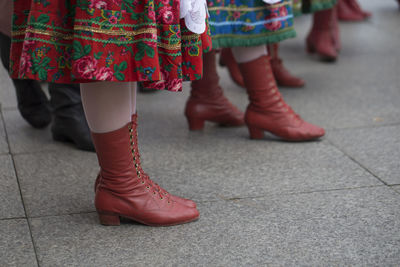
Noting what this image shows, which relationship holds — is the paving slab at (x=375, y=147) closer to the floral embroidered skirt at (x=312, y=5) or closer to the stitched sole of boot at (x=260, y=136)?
the stitched sole of boot at (x=260, y=136)

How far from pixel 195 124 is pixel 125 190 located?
939 mm

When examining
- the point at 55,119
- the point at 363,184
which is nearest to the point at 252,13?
the point at 363,184

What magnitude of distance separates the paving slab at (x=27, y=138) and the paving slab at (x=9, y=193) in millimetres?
142

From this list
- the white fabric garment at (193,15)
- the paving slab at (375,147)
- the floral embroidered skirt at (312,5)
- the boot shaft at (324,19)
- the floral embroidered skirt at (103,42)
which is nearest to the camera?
the floral embroidered skirt at (103,42)

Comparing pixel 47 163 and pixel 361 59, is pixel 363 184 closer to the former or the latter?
pixel 47 163

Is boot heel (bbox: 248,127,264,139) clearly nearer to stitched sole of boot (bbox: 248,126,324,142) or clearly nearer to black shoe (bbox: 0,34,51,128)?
stitched sole of boot (bbox: 248,126,324,142)

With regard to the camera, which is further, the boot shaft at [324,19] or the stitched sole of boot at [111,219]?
the boot shaft at [324,19]

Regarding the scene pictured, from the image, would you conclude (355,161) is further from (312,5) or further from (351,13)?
(351,13)

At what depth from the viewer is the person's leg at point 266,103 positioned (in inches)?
89.1

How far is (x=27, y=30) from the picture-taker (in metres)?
1.39

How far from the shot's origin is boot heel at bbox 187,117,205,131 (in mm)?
2500

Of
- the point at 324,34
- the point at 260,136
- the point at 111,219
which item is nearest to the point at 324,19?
the point at 324,34

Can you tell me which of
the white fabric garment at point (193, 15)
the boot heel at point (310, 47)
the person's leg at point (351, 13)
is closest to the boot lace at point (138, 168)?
the white fabric garment at point (193, 15)

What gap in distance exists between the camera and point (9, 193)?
1.86 meters
